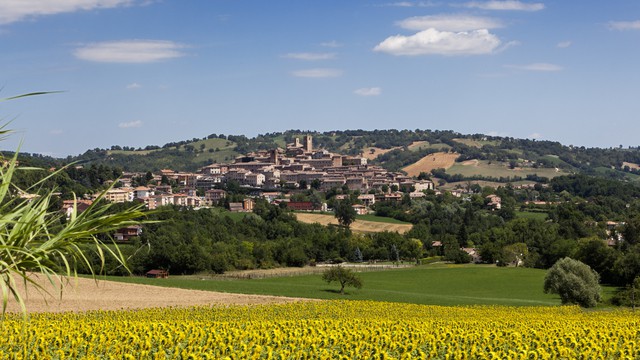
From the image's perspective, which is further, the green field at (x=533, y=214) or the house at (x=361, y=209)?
the house at (x=361, y=209)

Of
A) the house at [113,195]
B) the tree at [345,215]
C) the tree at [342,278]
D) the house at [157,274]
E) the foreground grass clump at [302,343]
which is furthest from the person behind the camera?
the tree at [345,215]

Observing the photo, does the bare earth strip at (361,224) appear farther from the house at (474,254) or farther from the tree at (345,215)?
the house at (474,254)


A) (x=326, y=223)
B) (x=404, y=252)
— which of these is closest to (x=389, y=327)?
(x=404, y=252)

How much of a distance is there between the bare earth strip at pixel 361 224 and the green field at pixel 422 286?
41.1 m

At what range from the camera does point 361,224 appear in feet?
529

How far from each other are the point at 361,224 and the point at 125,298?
114 meters

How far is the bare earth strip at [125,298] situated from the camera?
4203 centimetres

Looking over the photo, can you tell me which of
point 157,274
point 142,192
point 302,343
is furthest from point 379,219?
point 302,343

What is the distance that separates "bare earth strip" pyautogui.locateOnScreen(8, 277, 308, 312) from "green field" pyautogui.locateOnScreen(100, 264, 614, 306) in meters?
6.07

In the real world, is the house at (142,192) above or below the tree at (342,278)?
above

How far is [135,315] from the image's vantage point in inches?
1321

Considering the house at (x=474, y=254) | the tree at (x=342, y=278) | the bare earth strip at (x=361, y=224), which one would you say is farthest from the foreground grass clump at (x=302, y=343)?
the bare earth strip at (x=361, y=224)

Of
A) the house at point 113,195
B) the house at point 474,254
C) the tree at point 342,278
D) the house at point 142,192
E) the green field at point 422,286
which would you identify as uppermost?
the house at point 113,195

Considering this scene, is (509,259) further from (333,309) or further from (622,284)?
(333,309)
